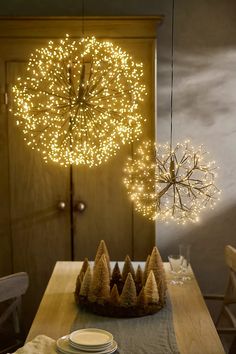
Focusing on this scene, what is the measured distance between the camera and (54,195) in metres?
3.63

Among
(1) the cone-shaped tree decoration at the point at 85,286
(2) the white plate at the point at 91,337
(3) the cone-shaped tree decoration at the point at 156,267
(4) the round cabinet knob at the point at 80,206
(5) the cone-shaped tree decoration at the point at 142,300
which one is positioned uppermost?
(4) the round cabinet knob at the point at 80,206

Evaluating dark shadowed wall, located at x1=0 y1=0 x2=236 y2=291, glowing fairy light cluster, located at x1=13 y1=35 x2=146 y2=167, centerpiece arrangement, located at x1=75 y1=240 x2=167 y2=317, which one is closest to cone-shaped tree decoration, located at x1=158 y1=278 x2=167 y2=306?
centerpiece arrangement, located at x1=75 y1=240 x2=167 y2=317

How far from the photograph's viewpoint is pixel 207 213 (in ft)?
13.0

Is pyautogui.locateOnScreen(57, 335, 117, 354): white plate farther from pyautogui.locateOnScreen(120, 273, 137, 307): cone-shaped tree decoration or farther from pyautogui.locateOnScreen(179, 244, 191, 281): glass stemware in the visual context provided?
pyautogui.locateOnScreen(179, 244, 191, 281): glass stemware

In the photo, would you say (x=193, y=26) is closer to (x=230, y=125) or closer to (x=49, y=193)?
(x=230, y=125)

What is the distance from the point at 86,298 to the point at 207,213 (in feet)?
5.59

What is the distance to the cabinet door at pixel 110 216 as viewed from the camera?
11.8ft

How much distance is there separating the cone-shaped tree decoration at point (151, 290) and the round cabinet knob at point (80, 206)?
1262 mm

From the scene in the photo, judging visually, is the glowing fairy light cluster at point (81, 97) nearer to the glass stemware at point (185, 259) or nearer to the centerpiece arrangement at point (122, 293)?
the centerpiece arrangement at point (122, 293)

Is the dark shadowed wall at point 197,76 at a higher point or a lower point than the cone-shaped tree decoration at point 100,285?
higher

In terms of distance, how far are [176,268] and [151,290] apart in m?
0.51

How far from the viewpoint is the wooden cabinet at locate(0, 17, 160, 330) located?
139 inches

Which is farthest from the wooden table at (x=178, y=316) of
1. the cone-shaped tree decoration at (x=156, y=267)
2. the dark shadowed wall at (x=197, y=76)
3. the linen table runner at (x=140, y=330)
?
the dark shadowed wall at (x=197, y=76)

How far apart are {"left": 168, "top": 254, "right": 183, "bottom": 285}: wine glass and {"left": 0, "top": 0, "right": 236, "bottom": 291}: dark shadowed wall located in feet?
3.27
